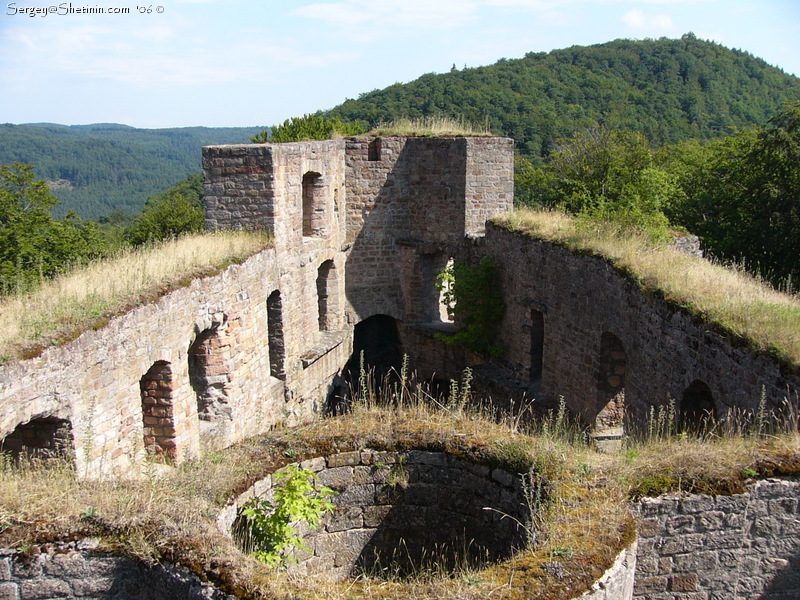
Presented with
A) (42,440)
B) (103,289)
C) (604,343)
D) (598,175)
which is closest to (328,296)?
(604,343)

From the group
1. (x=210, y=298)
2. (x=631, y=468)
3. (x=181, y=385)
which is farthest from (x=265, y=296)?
(x=631, y=468)

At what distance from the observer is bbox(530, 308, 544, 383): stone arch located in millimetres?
13734

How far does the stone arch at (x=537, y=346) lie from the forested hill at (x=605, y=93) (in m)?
25.9

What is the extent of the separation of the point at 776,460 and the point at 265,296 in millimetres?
7942

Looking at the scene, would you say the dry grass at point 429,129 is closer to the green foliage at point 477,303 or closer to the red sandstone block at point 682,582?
the green foliage at point 477,303

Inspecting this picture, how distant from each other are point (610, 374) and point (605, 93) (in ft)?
135

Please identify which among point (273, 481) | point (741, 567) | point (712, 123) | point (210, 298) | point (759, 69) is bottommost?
point (741, 567)

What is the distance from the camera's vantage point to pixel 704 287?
9.62m

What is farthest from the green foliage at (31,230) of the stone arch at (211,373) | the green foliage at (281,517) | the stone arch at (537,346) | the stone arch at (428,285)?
the green foliage at (281,517)

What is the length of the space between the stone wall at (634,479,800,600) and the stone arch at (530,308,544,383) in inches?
312

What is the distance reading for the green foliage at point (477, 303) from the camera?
48.4ft

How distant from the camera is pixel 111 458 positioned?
8.13 m

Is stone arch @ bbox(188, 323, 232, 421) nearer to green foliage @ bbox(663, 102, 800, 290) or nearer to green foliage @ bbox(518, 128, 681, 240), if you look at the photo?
green foliage @ bbox(518, 128, 681, 240)

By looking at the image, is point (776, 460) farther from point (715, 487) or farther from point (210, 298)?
point (210, 298)
